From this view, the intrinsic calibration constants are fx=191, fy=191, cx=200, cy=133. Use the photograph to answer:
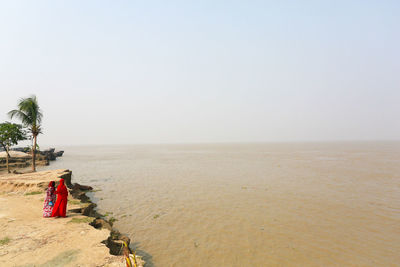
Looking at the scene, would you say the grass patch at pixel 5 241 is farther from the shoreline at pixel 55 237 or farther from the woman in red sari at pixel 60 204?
the woman in red sari at pixel 60 204

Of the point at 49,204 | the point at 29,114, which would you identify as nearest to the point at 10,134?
the point at 29,114

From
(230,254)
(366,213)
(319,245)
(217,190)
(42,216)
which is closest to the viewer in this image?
(230,254)

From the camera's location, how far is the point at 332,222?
35.1 ft

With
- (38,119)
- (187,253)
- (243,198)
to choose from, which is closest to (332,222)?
(243,198)

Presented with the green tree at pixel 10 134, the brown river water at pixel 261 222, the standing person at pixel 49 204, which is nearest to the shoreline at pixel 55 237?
the standing person at pixel 49 204

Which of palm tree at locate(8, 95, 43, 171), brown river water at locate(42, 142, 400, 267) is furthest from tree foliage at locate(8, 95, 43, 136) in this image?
brown river water at locate(42, 142, 400, 267)

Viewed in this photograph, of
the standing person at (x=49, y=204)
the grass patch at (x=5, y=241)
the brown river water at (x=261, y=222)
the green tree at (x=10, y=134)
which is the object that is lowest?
the brown river water at (x=261, y=222)

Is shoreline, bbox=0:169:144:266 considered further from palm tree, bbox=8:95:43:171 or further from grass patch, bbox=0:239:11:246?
palm tree, bbox=8:95:43:171

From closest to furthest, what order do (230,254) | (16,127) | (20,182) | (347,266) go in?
(347,266) → (230,254) → (20,182) → (16,127)

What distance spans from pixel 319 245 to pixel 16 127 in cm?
3308

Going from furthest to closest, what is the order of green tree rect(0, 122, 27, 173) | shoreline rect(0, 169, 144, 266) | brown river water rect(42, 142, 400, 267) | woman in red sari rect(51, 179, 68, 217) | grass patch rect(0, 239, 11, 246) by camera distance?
green tree rect(0, 122, 27, 173), woman in red sari rect(51, 179, 68, 217), brown river water rect(42, 142, 400, 267), grass patch rect(0, 239, 11, 246), shoreline rect(0, 169, 144, 266)

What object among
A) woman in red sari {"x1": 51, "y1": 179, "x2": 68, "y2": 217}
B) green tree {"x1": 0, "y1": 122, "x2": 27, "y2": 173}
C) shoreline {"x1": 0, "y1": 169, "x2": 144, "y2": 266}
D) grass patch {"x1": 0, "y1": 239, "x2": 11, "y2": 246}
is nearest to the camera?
shoreline {"x1": 0, "y1": 169, "x2": 144, "y2": 266}

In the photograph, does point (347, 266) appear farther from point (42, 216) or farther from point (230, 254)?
point (42, 216)

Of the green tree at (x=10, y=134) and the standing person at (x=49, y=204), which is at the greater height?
the green tree at (x=10, y=134)
